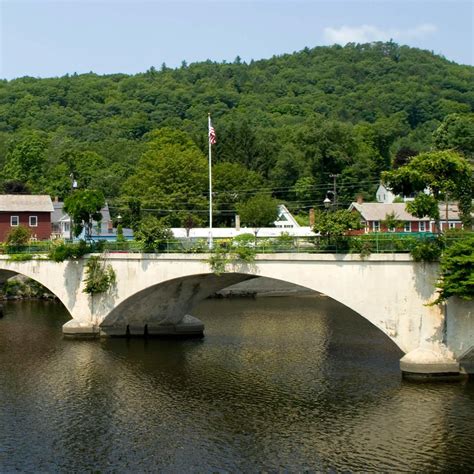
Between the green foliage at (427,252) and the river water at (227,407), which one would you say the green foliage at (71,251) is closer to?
the river water at (227,407)

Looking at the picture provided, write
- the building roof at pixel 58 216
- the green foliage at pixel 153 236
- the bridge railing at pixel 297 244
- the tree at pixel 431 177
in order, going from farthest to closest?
the building roof at pixel 58 216
the green foliage at pixel 153 236
the bridge railing at pixel 297 244
the tree at pixel 431 177

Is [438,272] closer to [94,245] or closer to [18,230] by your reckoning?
[94,245]

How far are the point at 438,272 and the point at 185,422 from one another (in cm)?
1511

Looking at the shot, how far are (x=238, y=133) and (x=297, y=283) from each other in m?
85.0

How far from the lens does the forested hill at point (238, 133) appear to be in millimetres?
116062

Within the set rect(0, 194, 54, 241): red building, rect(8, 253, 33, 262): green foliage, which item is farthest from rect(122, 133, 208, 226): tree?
rect(8, 253, 33, 262): green foliage

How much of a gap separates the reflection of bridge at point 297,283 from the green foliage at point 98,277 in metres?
0.48

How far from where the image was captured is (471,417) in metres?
32.7

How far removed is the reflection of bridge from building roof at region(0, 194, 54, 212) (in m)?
19.7

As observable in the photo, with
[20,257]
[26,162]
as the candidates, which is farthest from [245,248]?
[26,162]

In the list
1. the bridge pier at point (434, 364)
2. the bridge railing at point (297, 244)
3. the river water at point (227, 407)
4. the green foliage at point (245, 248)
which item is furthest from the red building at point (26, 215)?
the bridge pier at point (434, 364)

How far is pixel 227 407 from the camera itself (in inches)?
1423

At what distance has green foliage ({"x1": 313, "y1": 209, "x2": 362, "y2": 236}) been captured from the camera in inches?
1639

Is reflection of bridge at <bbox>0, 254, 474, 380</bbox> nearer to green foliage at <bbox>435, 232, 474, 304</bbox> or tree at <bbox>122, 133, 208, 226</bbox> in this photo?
green foliage at <bbox>435, 232, 474, 304</bbox>
